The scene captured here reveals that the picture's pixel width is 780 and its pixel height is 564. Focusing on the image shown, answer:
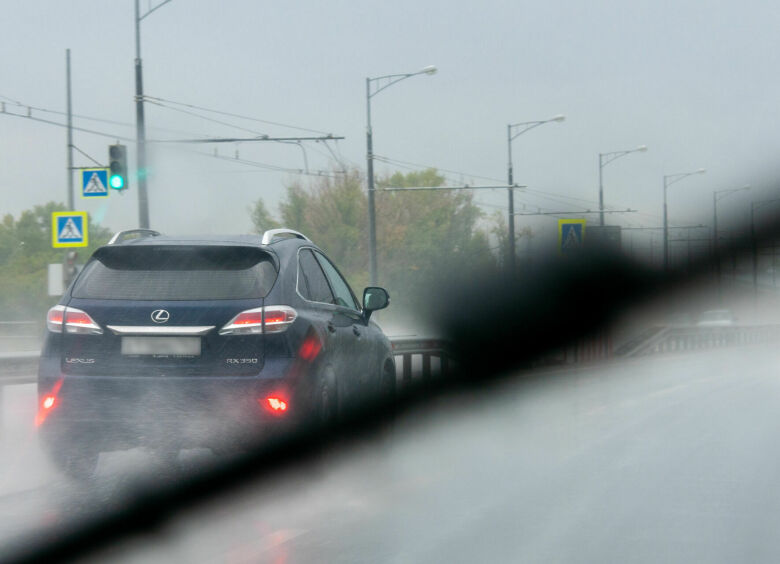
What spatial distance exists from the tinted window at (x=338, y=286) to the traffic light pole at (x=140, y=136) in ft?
43.0

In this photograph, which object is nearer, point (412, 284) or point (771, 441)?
point (771, 441)

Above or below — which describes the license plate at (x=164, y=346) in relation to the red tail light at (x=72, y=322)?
below

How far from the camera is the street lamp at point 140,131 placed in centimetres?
2242

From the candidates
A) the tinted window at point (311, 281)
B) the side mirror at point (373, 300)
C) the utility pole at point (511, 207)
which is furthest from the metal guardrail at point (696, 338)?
the tinted window at point (311, 281)

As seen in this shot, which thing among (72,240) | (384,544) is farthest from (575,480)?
(72,240)

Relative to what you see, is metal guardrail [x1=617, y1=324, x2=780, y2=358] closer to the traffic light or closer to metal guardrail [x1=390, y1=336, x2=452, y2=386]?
metal guardrail [x1=390, y1=336, x2=452, y2=386]

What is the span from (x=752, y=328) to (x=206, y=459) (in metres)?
45.0

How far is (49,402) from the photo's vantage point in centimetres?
752

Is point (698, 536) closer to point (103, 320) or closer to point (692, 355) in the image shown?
point (103, 320)

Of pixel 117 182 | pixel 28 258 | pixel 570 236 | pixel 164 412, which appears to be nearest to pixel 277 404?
pixel 164 412

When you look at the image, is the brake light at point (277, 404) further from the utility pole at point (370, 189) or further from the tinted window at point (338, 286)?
the utility pole at point (370, 189)

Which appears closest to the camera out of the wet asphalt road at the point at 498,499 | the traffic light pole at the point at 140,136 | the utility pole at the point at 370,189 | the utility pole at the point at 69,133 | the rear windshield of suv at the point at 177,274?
the wet asphalt road at the point at 498,499

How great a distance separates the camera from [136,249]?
7.79 m

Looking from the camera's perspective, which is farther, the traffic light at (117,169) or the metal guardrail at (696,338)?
the metal guardrail at (696,338)
